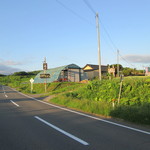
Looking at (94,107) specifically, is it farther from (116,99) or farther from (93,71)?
(93,71)

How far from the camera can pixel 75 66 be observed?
41.7m

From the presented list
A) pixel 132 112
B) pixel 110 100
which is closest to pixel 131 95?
pixel 110 100

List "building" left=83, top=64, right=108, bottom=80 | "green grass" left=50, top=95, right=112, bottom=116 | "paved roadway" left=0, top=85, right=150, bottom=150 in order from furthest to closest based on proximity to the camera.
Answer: "building" left=83, top=64, right=108, bottom=80, "green grass" left=50, top=95, right=112, bottom=116, "paved roadway" left=0, top=85, right=150, bottom=150

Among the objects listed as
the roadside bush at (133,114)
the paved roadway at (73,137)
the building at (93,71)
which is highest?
the building at (93,71)

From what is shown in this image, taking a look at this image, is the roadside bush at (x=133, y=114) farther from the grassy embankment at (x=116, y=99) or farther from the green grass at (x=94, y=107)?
the green grass at (x=94, y=107)

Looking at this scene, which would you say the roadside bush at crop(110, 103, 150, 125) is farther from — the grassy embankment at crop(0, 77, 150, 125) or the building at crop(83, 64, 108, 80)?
the building at crop(83, 64, 108, 80)

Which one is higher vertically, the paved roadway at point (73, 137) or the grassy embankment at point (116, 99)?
the grassy embankment at point (116, 99)

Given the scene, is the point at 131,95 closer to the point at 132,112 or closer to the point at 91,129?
the point at 132,112

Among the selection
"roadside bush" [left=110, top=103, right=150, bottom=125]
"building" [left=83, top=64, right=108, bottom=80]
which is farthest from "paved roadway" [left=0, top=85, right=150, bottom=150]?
"building" [left=83, top=64, right=108, bottom=80]

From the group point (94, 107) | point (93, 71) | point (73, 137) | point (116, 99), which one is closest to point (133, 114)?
point (94, 107)

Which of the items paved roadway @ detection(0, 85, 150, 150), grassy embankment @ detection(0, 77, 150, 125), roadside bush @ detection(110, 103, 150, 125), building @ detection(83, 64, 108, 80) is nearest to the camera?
paved roadway @ detection(0, 85, 150, 150)

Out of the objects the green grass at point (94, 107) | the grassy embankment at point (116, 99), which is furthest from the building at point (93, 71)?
the green grass at point (94, 107)

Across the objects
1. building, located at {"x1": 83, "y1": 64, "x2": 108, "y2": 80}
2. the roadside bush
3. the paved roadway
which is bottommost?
the paved roadway

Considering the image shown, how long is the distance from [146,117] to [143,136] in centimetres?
224
